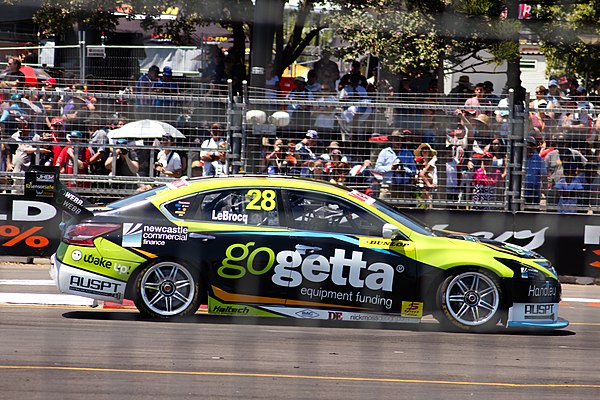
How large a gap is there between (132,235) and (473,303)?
313 centimetres

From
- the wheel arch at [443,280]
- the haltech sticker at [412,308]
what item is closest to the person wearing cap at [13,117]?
the haltech sticker at [412,308]

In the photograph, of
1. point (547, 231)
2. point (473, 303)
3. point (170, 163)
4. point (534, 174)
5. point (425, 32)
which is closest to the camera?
point (473, 303)

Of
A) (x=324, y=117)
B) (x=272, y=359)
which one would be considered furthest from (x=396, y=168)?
(x=272, y=359)

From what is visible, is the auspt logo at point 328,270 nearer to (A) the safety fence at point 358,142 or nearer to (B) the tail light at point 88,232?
(B) the tail light at point 88,232

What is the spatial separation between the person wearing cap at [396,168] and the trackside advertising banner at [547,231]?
531 millimetres

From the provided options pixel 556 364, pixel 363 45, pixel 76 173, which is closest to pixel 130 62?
pixel 363 45

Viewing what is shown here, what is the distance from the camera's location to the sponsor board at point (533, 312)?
922 cm

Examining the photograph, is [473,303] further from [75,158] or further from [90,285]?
[75,158]

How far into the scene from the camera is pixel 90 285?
29.7 feet

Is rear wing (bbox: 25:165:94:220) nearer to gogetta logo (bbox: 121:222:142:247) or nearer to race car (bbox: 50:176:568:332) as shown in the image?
race car (bbox: 50:176:568:332)

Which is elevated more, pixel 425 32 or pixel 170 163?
pixel 425 32

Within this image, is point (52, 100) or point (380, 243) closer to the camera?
point (380, 243)

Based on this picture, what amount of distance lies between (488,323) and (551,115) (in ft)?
17.3

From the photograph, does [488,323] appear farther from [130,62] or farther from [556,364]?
[130,62]
